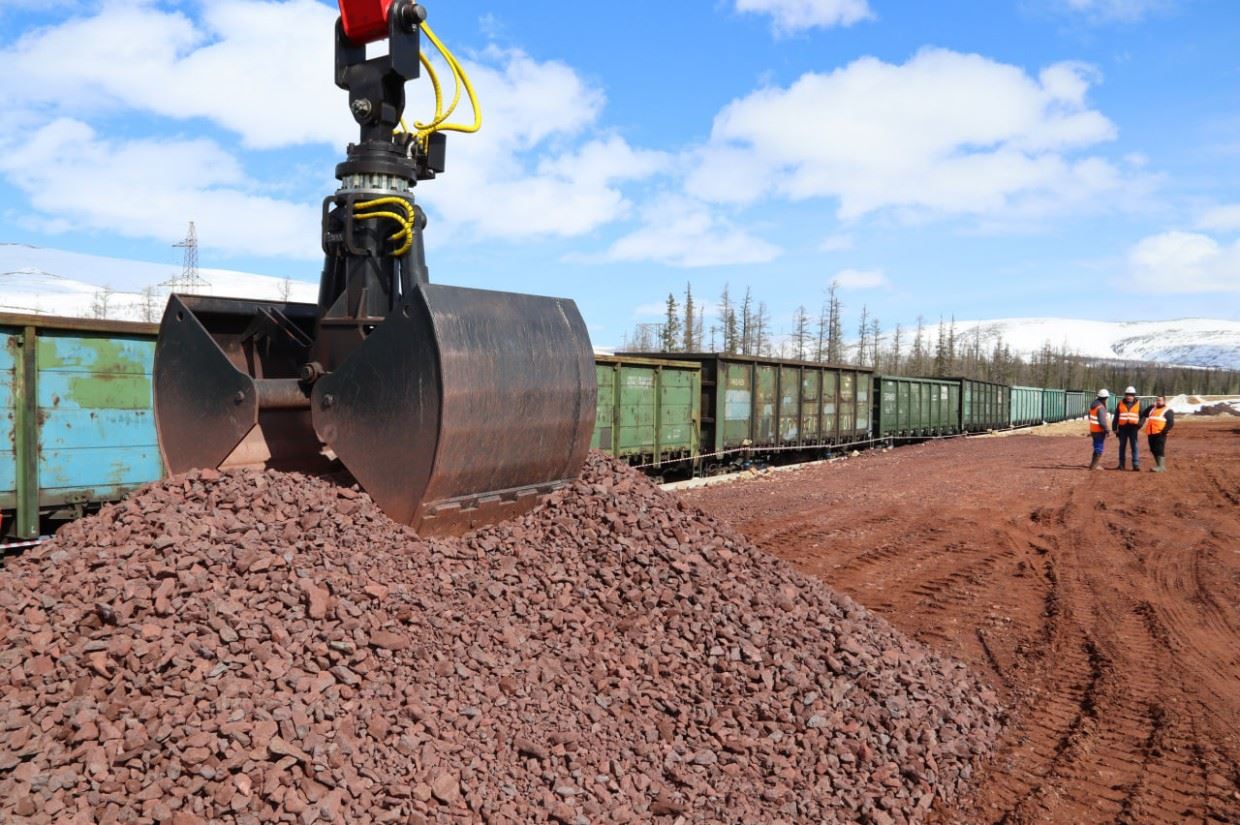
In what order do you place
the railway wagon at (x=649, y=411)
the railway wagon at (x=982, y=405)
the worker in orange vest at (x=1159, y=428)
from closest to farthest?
the railway wagon at (x=649, y=411), the worker in orange vest at (x=1159, y=428), the railway wagon at (x=982, y=405)

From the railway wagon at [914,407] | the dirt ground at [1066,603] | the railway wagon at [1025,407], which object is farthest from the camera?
the railway wagon at [1025,407]

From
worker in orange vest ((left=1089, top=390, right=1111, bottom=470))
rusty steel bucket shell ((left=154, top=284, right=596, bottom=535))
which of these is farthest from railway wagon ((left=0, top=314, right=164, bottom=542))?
worker in orange vest ((left=1089, top=390, right=1111, bottom=470))

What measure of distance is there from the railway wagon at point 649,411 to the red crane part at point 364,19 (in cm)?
785

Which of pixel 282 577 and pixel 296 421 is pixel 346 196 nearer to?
pixel 296 421

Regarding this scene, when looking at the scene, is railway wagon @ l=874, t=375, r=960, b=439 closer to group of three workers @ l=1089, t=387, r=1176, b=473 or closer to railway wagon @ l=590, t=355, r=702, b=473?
group of three workers @ l=1089, t=387, r=1176, b=473

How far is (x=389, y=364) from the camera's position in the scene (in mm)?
4242

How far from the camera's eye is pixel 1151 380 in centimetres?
11262

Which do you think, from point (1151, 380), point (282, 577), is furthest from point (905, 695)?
point (1151, 380)

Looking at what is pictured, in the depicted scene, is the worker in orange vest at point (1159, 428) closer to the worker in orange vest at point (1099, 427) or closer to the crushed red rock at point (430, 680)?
the worker in orange vest at point (1099, 427)

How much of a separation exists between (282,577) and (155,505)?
34.6 inches

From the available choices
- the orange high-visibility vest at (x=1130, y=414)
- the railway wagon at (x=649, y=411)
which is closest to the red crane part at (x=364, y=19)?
the railway wagon at (x=649, y=411)

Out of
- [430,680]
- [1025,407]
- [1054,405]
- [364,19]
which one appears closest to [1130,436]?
[364,19]

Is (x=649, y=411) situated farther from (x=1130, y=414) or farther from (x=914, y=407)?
(x=914, y=407)

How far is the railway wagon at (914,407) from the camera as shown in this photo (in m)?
27.5
